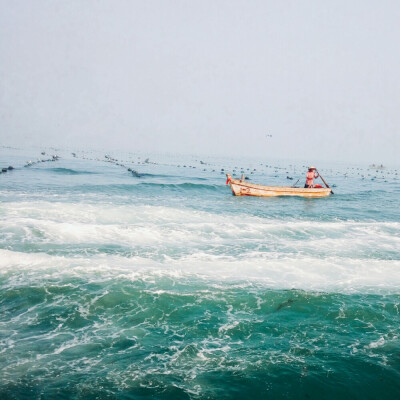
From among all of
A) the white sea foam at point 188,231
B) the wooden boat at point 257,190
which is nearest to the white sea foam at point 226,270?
the white sea foam at point 188,231

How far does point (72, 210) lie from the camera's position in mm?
26781

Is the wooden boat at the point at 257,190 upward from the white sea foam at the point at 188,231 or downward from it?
upward

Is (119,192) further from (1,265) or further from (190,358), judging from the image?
(190,358)

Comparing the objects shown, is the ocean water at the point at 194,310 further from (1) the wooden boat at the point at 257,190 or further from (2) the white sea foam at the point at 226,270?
(1) the wooden boat at the point at 257,190

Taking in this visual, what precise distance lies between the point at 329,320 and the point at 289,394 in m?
4.01

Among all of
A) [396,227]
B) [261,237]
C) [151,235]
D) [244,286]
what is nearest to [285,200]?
[396,227]

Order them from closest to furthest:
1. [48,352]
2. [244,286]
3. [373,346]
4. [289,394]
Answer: [289,394] → [48,352] → [373,346] → [244,286]

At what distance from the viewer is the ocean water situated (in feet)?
26.9

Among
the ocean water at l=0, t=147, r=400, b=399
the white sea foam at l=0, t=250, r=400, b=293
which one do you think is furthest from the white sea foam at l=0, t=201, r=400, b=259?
the white sea foam at l=0, t=250, r=400, b=293

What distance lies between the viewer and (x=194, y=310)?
11.6 metres

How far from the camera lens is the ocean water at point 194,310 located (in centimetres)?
821

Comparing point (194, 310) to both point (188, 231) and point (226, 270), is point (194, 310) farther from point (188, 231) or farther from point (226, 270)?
point (188, 231)

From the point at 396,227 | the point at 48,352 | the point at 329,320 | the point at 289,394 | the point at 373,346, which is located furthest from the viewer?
the point at 396,227

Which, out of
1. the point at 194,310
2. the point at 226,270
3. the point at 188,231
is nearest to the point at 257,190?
the point at 188,231
